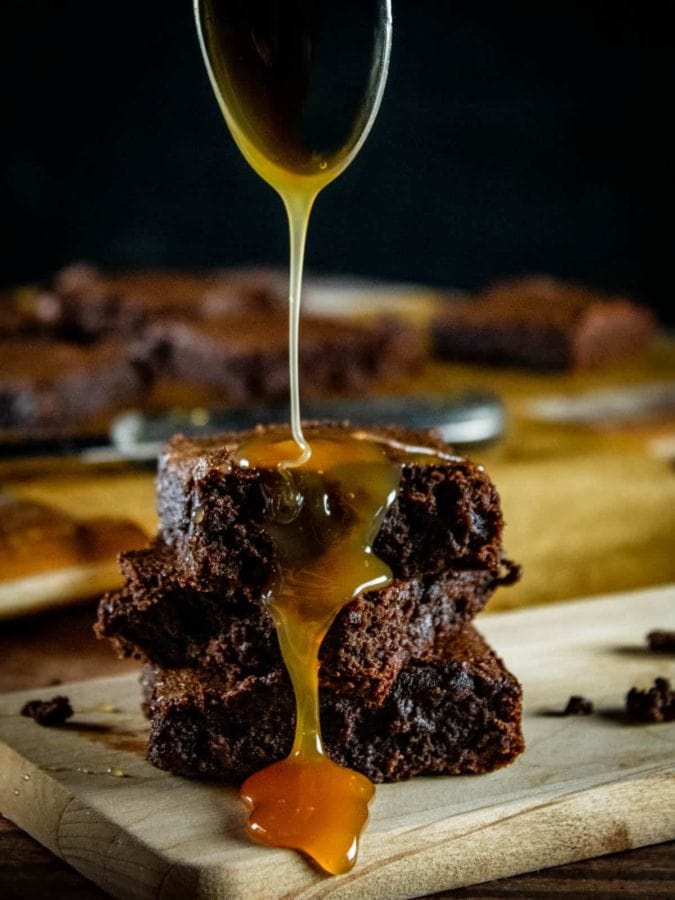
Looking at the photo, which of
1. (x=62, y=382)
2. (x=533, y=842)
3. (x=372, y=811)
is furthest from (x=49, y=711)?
(x=62, y=382)

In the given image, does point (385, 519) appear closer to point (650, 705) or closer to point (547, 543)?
point (650, 705)

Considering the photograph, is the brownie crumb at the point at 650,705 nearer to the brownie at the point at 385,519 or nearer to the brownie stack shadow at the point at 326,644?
the brownie stack shadow at the point at 326,644

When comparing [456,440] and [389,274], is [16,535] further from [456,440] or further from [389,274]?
[389,274]

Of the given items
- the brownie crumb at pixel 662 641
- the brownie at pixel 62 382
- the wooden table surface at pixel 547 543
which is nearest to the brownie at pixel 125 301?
the brownie at pixel 62 382

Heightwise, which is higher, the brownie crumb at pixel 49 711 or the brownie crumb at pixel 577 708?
the brownie crumb at pixel 49 711

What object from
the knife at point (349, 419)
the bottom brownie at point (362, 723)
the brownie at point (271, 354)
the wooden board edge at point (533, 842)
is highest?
the brownie at point (271, 354)

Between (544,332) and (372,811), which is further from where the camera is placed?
(544,332)
